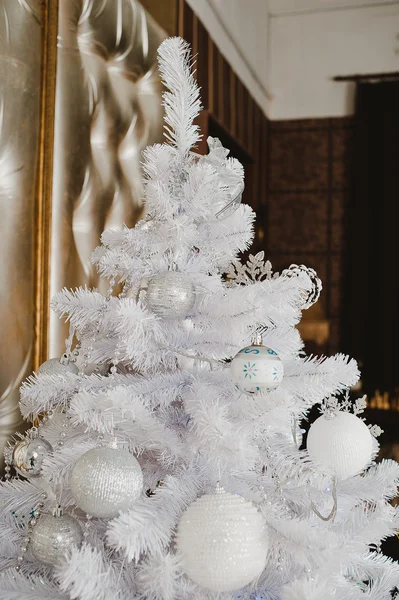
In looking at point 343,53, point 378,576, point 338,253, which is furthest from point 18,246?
point 343,53

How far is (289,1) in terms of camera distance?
4418mm

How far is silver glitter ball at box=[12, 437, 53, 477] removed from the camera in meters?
0.88

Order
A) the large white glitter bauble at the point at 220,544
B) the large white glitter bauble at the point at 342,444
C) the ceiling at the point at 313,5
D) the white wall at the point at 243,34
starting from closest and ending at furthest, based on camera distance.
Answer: the large white glitter bauble at the point at 220,544 < the large white glitter bauble at the point at 342,444 < the white wall at the point at 243,34 < the ceiling at the point at 313,5

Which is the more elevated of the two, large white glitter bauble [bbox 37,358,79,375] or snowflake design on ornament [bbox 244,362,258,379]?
snowflake design on ornament [bbox 244,362,258,379]

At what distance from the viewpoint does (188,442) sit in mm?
805

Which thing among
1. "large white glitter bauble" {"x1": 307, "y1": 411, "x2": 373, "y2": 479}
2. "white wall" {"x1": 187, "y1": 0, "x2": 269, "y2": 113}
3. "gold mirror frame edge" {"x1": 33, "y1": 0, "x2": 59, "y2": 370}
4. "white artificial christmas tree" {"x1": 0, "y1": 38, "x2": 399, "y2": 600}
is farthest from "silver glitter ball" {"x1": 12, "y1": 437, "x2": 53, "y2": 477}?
"white wall" {"x1": 187, "y1": 0, "x2": 269, "y2": 113}

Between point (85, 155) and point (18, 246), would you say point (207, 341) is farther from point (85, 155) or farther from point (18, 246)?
point (85, 155)

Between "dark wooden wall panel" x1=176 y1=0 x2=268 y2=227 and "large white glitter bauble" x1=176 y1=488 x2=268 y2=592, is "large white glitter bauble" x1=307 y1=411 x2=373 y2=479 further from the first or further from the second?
"dark wooden wall panel" x1=176 y1=0 x2=268 y2=227

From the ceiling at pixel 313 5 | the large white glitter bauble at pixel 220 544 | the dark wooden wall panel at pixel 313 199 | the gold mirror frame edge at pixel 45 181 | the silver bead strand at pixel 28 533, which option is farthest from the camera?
the dark wooden wall panel at pixel 313 199

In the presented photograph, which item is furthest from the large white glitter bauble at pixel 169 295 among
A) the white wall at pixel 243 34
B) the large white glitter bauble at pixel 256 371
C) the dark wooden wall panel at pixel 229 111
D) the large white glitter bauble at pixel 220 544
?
the white wall at pixel 243 34

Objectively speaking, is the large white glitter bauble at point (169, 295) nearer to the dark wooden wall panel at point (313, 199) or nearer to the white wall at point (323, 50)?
the dark wooden wall panel at point (313, 199)

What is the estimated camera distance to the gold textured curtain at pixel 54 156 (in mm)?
1473

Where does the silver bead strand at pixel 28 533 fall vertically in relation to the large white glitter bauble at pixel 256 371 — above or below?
below

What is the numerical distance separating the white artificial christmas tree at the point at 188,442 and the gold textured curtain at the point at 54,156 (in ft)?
1.87
